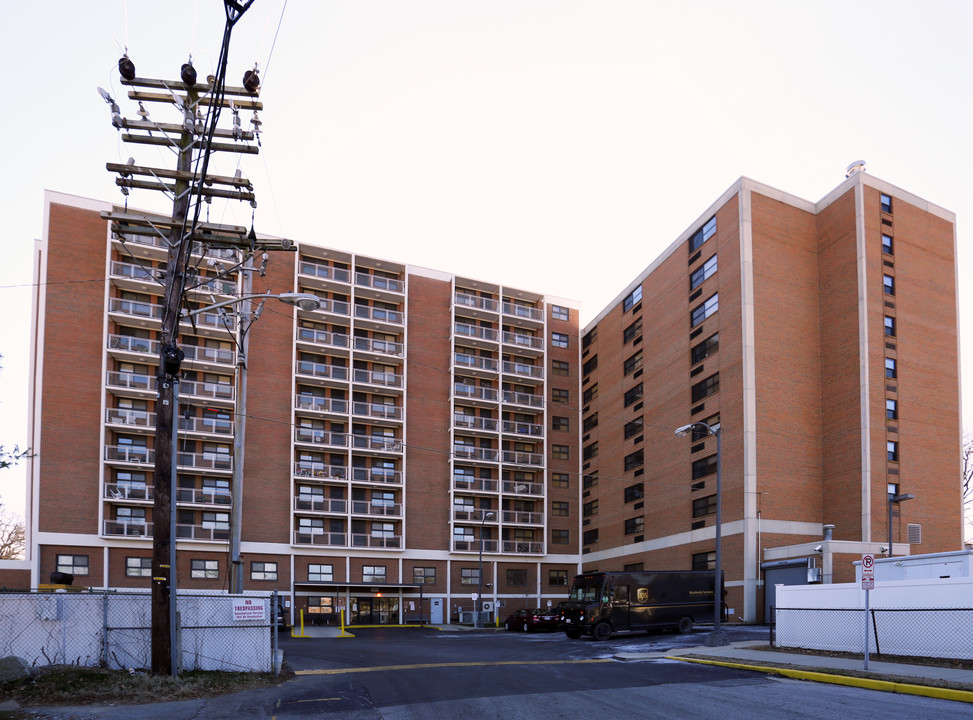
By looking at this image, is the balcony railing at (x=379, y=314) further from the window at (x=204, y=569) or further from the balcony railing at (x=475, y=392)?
the window at (x=204, y=569)

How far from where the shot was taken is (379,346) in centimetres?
6425

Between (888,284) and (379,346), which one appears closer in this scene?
(888,284)

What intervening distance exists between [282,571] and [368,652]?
32664 millimetres

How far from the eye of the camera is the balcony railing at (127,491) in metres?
54.0

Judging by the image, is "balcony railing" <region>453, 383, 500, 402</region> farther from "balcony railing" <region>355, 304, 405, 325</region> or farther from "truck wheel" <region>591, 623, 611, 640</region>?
"truck wheel" <region>591, 623, 611, 640</region>

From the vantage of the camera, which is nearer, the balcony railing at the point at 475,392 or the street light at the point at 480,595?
the street light at the point at 480,595

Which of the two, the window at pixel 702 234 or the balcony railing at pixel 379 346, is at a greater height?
the window at pixel 702 234

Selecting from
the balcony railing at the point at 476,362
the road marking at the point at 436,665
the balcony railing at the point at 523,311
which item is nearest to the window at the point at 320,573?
the balcony railing at the point at 476,362

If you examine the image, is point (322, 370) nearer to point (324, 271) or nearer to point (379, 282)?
point (324, 271)

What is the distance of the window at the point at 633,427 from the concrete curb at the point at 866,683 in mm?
40831

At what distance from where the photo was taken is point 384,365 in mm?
65312

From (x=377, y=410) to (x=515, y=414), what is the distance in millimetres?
12977

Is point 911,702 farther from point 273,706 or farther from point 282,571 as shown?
point 282,571

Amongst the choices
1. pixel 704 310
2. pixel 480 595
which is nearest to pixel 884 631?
pixel 704 310
